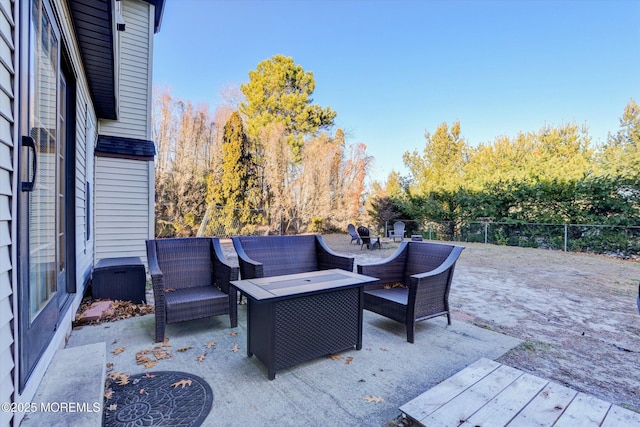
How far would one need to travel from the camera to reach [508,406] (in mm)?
1680

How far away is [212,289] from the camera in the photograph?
3.40 metres

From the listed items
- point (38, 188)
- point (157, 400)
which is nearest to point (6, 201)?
point (38, 188)

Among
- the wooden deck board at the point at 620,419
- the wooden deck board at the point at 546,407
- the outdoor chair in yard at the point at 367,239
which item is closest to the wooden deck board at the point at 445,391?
the wooden deck board at the point at 546,407

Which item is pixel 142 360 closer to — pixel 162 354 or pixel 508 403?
pixel 162 354

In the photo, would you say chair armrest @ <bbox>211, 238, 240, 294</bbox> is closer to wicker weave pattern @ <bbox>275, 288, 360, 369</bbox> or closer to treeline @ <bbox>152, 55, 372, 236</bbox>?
wicker weave pattern @ <bbox>275, 288, 360, 369</bbox>

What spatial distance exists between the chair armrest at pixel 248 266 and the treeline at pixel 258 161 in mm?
8150

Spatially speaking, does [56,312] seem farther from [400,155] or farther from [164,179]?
[400,155]

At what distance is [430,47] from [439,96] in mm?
4450

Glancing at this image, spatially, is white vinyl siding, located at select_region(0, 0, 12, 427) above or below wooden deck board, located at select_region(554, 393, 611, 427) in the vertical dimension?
above

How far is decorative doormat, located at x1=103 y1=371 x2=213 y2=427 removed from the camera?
1.79 meters

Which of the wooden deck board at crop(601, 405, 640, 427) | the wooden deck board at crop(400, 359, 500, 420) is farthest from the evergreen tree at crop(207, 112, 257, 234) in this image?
the wooden deck board at crop(601, 405, 640, 427)

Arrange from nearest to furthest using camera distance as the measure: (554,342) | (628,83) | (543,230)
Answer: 1. (554,342)
2. (543,230)
3. (628,83)

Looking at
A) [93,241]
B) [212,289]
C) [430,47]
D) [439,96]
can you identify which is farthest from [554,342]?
[439,96]

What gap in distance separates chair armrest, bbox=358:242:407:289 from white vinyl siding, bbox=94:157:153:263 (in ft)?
14.6
